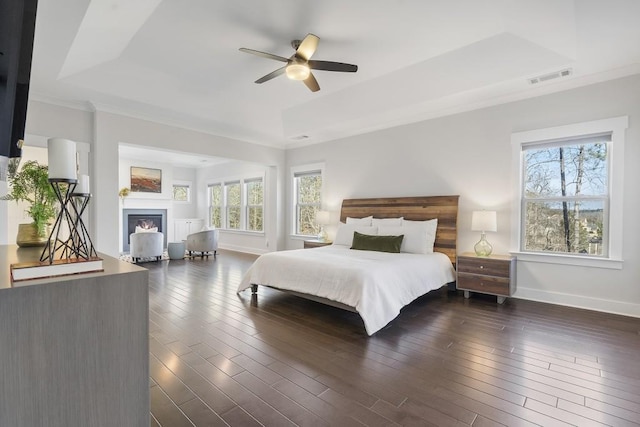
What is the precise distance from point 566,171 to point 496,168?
78cm

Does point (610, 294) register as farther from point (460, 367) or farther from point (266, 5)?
point (266, 5)

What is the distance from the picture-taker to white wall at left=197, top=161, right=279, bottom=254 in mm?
7535

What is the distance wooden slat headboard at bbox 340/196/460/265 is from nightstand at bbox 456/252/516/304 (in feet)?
1.33

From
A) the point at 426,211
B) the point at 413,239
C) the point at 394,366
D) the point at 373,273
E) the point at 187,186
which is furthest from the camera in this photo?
the point at 187,186

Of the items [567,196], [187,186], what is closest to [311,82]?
[567,196]

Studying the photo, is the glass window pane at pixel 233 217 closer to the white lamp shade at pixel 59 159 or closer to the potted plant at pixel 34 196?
the potted plant at pixel 34 196

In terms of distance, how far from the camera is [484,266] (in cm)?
402

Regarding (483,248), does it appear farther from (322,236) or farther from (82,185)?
(82,185)

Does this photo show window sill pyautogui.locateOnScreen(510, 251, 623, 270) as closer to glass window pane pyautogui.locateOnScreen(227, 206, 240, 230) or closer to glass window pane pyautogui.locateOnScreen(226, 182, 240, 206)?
glass window pane pyautogui.locateOnScreen(227, 206, 240, 230)

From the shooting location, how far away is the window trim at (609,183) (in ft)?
11.4

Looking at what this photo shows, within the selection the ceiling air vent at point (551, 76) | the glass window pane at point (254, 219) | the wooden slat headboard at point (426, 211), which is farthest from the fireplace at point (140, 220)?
the ceiling air vent at point (551, 76)

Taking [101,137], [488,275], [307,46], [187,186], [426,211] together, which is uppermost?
[307,46]

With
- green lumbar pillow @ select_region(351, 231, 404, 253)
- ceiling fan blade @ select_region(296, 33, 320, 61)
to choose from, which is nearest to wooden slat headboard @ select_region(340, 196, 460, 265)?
green lumbar pillow @ select_region(351, 231, 404, 253)

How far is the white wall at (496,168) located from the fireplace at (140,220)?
608cm
